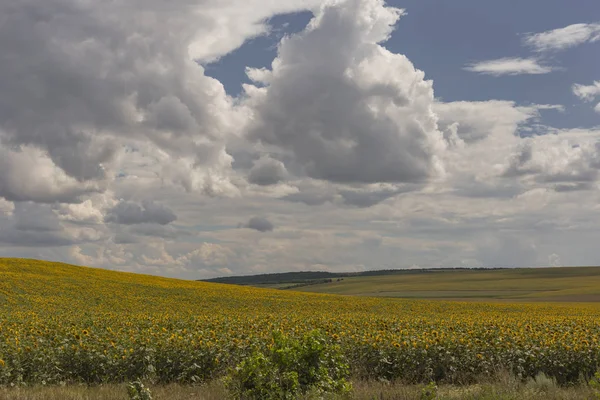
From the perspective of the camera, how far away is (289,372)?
11.3m

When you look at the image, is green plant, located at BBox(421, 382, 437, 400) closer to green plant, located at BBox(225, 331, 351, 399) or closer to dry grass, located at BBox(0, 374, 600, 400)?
dry grass, located at BBox(0, 374, 600, 400)

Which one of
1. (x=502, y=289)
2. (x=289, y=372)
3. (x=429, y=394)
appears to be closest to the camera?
(x=429, y=394)

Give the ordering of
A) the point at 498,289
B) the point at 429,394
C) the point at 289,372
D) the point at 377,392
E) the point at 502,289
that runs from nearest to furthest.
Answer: the point at 429,394, the point at 289,372, the point at 377,392, the point at 502,289, the point at 498,289

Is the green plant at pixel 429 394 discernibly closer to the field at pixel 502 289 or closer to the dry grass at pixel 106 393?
the dry grass at pixel 106 393

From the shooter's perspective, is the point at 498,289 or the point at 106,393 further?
the point at 498,289

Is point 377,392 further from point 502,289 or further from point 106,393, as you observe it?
point 502,289

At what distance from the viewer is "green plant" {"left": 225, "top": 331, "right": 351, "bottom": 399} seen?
10.8 metres

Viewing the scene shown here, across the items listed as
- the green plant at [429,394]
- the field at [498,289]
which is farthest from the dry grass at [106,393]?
the field at [498,289]

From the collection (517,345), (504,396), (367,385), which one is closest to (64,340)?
(367,385)

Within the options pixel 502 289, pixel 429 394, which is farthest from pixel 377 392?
pixel 502 289

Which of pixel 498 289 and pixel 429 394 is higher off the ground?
pixel 429 394

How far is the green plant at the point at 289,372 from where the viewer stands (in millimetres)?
10766

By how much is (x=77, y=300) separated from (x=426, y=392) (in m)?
33.0

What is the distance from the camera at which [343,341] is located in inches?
611
